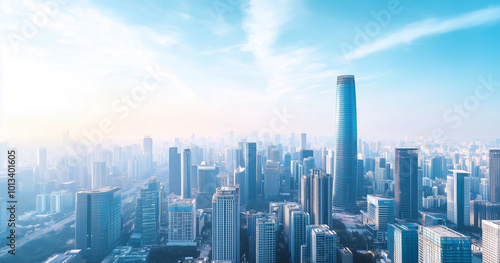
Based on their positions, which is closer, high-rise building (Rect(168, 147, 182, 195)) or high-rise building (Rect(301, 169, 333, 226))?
high-rise building (Rect(301, 169, 333, 226))

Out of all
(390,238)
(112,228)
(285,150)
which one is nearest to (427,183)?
(390,238)

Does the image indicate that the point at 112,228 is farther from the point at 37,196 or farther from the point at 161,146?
the point at 161,146

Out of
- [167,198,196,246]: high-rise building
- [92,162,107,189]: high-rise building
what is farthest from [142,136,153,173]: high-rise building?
[167,198,196,246]: high-rise building

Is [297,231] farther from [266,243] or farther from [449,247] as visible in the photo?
[449,247]

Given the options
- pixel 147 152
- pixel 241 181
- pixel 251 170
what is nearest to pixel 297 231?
pixel 241 181

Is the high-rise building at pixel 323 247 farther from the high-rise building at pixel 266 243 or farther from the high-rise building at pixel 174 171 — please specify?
the high-rise building at pixel 174 171

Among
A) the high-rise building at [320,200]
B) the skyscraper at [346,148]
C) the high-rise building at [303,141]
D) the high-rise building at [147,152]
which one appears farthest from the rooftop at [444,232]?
the high-rise building at [147,152]

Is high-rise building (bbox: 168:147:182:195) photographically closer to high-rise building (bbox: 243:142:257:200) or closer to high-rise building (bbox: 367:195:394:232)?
high-rise building (bbox: 243:142:257:200)
